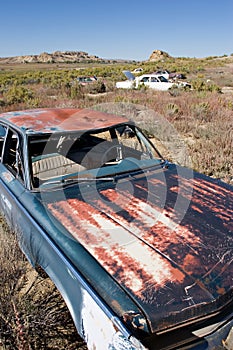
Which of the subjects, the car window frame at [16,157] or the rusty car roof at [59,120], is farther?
the rusty car roof at [59,120]

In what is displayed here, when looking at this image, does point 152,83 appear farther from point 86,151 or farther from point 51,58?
point 51,58

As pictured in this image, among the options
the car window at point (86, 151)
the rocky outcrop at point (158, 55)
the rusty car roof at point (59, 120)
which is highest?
the rocky outcrop at point (158, 55)

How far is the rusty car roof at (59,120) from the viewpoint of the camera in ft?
10.6

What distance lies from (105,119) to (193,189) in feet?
4.36

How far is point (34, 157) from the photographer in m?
3.63

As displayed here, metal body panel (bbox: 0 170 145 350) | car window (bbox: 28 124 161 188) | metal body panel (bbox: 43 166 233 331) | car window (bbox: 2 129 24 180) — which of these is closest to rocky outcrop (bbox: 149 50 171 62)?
car window (bbox: 28 124 161 188)

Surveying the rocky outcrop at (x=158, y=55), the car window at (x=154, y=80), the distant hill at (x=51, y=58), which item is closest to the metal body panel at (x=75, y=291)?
the car window at (x=154, y=80)

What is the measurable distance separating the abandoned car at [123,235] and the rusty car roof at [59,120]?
12mm

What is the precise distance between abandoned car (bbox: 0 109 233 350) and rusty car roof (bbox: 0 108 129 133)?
1 cm

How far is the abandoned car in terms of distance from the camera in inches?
62.9

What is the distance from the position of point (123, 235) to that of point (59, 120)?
1761 millimetres

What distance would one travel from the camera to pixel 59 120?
11.1ft

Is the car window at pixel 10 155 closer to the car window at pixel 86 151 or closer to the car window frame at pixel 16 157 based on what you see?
the car window frame at pixel 16 157

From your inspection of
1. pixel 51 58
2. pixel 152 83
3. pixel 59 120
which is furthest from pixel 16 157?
pixel 51 58
